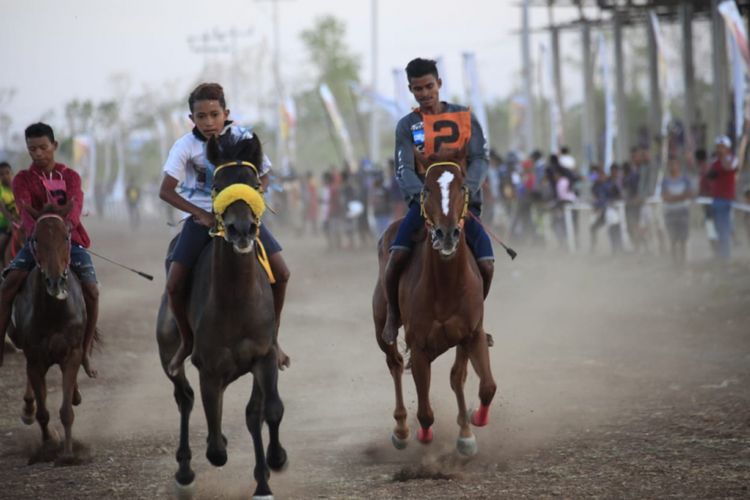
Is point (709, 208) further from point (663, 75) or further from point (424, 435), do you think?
point (424, 435)

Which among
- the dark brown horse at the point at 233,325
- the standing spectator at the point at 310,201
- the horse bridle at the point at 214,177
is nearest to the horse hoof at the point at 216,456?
the dark brown horse at the point at 233,325

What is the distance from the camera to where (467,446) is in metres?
8.54

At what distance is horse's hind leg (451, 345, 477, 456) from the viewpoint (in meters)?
8.55

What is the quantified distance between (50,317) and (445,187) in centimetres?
379

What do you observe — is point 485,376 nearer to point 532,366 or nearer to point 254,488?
point 254,488

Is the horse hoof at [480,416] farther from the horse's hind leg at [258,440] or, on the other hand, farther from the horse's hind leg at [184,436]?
the horse's hind leg at [184,436]

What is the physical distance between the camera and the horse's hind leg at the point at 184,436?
7785 millimetres

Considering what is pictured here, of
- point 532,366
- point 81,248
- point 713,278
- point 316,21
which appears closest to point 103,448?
point 81,248

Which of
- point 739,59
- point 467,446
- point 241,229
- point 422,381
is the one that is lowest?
point 467,446

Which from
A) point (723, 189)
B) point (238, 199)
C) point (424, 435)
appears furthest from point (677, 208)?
point (238, 199)

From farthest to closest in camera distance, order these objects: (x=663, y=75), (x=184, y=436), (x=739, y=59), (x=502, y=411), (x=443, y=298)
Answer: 1. (x=663, y=75)
2. (x=739, y=59)
3. (x=502, y=411)
4. (x=443, y=298)
5. (x=184, y=436)

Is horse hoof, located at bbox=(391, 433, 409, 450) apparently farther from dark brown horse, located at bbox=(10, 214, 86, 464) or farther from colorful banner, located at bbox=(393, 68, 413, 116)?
colorful banner, located at bbox=(393, 68, 413, 116)

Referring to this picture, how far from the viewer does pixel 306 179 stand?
147 ft

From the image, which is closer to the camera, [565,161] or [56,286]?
[56,286]
